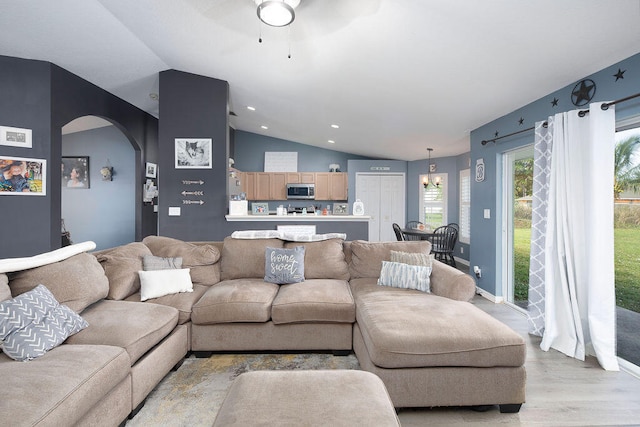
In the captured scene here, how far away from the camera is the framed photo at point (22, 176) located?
3.59 m

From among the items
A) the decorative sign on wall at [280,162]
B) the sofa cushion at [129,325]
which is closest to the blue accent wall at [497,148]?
the sofa cushion at [129,325]

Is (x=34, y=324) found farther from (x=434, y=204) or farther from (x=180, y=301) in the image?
(x=434, y=204)

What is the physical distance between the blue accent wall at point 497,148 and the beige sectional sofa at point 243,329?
5.26 feet

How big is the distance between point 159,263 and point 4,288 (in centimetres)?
107

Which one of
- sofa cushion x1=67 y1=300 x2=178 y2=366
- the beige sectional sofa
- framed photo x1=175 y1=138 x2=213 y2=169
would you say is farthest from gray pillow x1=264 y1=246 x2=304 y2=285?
framed photo x1=175 y1=138 x2=213 y2=169

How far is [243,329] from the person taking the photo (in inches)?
97.3

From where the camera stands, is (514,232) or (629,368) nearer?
(629,368)

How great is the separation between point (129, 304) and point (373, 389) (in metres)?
1.87

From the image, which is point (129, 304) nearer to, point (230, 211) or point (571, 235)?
point (230, 211)

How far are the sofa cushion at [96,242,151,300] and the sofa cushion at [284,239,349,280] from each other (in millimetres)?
1352

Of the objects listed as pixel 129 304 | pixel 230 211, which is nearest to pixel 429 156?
pixel 230 211

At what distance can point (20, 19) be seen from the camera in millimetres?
3062

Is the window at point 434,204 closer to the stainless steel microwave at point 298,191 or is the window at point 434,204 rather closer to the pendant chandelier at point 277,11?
the stainless steel microwave at point 298,191

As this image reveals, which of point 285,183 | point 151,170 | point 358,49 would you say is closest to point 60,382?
point 358,49
